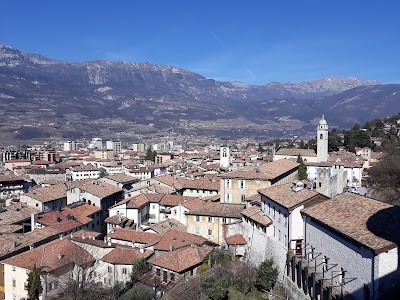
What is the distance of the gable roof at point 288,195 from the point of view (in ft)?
76.0

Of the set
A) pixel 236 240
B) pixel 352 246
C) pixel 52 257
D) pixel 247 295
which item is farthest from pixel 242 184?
pixel 352 246

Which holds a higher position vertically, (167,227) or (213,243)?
(167,227)

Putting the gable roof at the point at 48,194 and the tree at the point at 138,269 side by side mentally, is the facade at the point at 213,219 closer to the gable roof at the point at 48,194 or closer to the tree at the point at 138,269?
Result: the tree at the point at 138,269

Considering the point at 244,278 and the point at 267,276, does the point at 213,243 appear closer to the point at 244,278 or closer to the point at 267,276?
the point at 244,278

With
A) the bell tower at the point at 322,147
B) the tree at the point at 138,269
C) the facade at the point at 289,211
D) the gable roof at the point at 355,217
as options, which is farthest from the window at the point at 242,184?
the bell tower at the point at 322,147

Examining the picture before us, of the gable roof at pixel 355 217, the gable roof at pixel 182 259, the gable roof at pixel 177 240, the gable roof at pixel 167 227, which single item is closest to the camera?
the gable roof at pixel 355 217

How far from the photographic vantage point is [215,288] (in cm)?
2267

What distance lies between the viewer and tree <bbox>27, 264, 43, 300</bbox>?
26.7 metres

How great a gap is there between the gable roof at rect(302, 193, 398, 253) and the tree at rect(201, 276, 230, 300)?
211 inches

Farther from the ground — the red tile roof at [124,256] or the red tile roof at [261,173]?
the red tile roof at [261,173]

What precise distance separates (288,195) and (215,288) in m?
6.48

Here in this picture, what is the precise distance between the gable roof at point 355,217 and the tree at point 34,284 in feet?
51.7

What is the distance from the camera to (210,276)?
78.4 feet

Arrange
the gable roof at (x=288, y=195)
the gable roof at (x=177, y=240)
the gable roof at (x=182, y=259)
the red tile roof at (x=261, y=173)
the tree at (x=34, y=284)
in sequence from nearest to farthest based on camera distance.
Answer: the gable roof at (x=288, y=195) < the tree at (x=34, y=284) < the gable roof at (x=182, y=259) < the gable roof at (x=177, y=240) < the red tile roof at (x=261, y=173)
